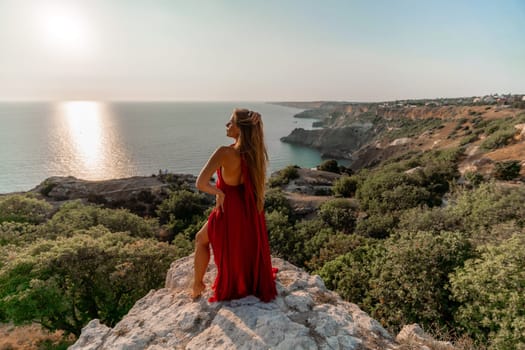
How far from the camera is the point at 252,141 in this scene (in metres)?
3.49

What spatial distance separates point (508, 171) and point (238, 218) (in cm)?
2203

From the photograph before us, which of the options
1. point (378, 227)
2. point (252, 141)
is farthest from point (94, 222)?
point (378, 227)

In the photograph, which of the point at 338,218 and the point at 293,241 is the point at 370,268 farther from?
the point at 338,218

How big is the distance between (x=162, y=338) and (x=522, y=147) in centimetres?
3006

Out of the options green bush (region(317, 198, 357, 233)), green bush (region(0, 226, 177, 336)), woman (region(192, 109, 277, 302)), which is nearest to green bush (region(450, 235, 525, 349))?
woman (region(192, 109, 277, 302))

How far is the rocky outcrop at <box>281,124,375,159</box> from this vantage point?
253 ft

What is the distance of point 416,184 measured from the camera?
1875cm

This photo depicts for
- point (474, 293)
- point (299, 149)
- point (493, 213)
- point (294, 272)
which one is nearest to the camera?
point (294, 272)

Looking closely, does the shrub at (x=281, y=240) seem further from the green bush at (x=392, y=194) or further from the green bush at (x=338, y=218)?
the green bush at (x=392, y=194)

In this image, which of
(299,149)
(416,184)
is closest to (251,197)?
(416,184)

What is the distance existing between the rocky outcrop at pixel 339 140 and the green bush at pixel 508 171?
54835 millimetres

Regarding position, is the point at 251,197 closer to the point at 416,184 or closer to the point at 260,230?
the point at 260,230

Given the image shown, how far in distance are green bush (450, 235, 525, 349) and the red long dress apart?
14.5 feet

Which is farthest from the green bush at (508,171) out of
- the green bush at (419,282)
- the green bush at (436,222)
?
the green bush at (419,282)
